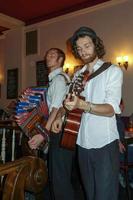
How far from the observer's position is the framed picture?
7328mm

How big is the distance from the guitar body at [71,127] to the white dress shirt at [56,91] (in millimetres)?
407

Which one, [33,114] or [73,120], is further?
[33,114]

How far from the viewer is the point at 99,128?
1511 mm

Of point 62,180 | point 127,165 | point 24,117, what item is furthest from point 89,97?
point 127,165

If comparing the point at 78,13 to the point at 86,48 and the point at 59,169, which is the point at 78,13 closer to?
the point at 59,169

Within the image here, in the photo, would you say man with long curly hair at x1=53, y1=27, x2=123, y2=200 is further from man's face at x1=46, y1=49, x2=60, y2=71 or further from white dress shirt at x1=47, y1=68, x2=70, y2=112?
man's face at x1=46, y1=49, x2=60, y2=71

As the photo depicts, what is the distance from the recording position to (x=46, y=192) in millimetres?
3002

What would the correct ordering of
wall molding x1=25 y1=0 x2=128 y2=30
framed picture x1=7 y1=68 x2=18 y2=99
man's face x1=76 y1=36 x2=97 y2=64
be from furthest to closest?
1. framed picture x1=7 y1=68 x2=18 y2=99
2. wall molding x1=25 y1=0 x2=128 y2=30
3. man's face x1=76 y1=36 x2=97 y2=64

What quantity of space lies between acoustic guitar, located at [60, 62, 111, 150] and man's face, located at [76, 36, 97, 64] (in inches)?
3.2

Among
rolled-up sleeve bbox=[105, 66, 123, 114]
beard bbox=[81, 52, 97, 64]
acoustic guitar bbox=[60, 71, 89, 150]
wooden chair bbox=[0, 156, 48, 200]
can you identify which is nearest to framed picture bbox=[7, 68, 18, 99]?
acoustic guitar bbox=[60, 71, 89, 150]

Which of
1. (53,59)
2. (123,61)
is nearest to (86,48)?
(53,59)

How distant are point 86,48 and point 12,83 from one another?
607 centimetres

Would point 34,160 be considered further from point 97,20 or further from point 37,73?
point 37,73

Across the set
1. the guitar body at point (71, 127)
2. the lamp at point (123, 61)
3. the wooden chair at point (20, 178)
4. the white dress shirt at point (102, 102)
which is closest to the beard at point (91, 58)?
the white dress shirt at point (102, 102)
